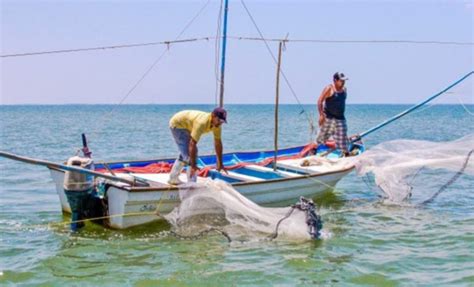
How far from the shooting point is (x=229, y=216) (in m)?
8.45

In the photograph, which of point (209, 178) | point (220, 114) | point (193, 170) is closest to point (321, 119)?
point (209, 178)

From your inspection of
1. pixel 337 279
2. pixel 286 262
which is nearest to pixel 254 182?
pixel 286 262

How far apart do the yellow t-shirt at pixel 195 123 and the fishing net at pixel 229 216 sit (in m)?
0.74

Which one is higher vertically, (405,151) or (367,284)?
(405,151)

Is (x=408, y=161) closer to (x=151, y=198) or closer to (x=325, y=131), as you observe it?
(x=325, y=131)

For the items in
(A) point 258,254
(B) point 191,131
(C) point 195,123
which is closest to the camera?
(A) point 258,254

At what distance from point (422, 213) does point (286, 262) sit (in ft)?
13.0

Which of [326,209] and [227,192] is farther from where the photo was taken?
[326,209]

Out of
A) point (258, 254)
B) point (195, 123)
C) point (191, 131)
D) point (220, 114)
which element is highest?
point (220, 114)

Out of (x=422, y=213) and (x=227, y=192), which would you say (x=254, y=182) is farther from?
(x=422, y=213)

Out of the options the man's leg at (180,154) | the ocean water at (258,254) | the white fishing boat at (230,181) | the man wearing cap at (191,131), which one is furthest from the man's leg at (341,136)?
the man's leg at (180,154)

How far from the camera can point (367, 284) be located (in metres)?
6.98

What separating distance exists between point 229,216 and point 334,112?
4684 mm

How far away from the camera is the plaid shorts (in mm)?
12477
